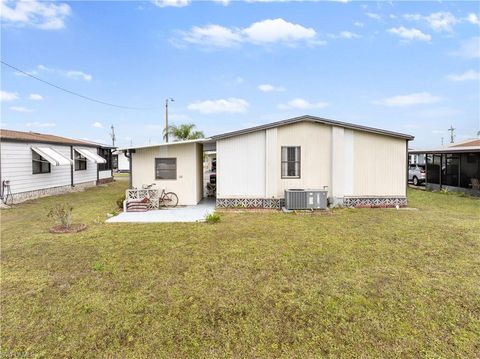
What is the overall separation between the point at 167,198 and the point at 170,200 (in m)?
0.15

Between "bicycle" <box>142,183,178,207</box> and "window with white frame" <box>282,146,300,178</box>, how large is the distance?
4.53 metres

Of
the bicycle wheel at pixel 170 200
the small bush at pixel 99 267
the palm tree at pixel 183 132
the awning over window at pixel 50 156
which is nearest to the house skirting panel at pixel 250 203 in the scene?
the bicycle wheel at pixel 170 200

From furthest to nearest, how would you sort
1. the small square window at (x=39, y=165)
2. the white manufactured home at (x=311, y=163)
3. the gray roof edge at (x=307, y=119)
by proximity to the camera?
the small square window at (x=39, y=165) → the white manufactured home at (x=311, y=163) → the gray roof edge at (x=307, y=119)

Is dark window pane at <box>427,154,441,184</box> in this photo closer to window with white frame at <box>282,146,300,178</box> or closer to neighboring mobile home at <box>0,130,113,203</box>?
window with white frame at <box>282,146,300,178</box>

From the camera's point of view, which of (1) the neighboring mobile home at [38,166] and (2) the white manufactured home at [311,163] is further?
(1) the neighboring mobile home at [38,166]

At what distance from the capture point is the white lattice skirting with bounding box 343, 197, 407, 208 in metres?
11.2

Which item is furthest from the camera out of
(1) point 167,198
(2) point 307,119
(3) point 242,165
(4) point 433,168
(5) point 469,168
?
(4) point 433,168

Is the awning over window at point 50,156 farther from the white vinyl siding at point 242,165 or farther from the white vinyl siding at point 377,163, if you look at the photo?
the white vinyl siding at point 377,163

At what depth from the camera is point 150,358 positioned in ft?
9.19

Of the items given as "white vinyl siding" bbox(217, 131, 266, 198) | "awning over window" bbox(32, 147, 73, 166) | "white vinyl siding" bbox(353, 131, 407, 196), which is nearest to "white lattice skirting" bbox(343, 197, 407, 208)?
"white vinyl siding" bbox(353, 131, 407, 196)

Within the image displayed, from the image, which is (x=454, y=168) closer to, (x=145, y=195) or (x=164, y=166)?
(x=164, y=166)

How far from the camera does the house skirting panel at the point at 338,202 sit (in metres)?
11.1

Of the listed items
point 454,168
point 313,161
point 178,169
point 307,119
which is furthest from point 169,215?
point 454,168

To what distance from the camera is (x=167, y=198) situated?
11719mm
